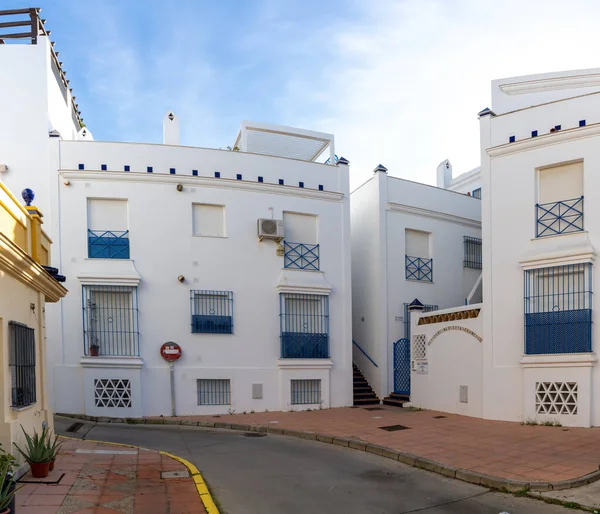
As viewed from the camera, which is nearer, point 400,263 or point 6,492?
point 6,492

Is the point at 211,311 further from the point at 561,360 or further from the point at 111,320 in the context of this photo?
the point at 561,360

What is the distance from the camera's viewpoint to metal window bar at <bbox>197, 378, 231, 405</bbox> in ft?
48.3

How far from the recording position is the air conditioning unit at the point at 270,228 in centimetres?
1526

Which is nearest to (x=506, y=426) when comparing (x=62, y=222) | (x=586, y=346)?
(x=586, y=346)

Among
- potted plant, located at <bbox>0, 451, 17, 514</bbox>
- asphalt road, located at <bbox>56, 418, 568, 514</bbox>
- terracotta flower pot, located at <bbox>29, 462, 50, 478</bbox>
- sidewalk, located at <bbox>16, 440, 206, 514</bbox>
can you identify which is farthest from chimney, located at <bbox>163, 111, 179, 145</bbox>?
potted plant, located at <bbox>0, 451, 17, 514</bbox>

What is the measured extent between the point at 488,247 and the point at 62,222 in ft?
36.7

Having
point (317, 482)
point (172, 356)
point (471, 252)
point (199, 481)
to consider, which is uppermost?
point (471, 252)

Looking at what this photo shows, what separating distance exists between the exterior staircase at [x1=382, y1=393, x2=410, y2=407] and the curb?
4.88 metres

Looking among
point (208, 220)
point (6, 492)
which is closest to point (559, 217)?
point (208, 220)

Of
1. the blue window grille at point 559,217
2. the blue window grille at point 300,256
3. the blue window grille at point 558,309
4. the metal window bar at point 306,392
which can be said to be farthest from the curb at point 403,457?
the blue window grille at point 559,217

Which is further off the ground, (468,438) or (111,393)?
(111,393)

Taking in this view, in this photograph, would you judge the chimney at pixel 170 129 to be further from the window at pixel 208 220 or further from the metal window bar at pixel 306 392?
the metal window bar at pixel 306 392

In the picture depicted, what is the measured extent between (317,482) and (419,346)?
8.29 m

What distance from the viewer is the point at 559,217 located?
39.3 ft
